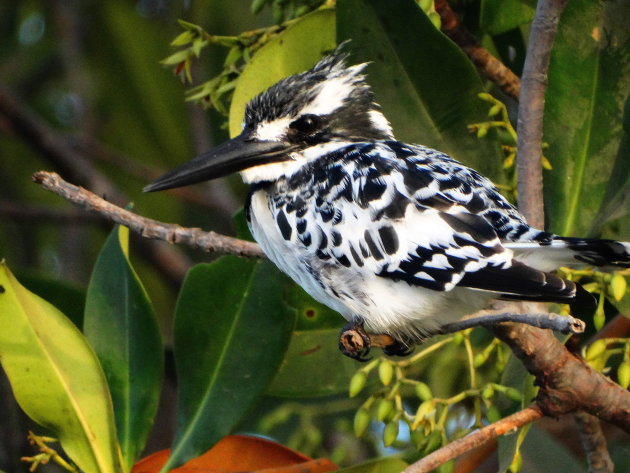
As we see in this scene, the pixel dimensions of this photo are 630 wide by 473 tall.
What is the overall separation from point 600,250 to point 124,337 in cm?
93

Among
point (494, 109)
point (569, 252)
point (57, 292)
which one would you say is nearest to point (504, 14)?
point (494, 109)

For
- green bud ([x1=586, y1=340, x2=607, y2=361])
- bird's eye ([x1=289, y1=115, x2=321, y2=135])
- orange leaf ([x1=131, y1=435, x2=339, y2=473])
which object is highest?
bird's eye ([x1=289, y1=115, x2=321, y2=135])

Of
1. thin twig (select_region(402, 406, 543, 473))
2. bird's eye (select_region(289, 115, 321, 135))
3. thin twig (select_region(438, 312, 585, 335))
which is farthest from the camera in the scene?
bird's eye (select_region(289, 115, 321, 135))

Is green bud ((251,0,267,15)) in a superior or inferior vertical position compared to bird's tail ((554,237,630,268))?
superior

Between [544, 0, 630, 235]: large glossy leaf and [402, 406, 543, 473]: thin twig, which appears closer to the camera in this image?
[402, 406, 543, 473]: thin twig

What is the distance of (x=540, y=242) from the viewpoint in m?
1.79

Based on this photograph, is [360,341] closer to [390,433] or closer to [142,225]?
[390,433]

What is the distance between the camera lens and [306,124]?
225 cm

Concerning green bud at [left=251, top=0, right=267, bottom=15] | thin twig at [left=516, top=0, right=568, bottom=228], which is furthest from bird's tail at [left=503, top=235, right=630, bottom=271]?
green bud at [left=251, top=0, right=267, bottom=15]

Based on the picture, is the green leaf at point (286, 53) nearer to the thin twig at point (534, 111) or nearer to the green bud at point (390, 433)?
the thin twig at point (534, 111)

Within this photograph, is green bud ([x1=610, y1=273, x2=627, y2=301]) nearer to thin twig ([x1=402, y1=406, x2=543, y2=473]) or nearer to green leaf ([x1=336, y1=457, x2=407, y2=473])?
Result: thin twig ([x1=402, y1=406, x2=543, y2=473])

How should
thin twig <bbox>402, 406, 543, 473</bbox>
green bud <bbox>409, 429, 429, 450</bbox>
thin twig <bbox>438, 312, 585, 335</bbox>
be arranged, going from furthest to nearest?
green bud <bbox>409, 429, 429, 450</bbox> → thin twig <bbox>402, 406, 543, 473</bbox> → thin twig <bbox>438, 312, 585, 335</bbox>

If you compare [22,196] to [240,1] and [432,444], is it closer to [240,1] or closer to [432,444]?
[240,1]

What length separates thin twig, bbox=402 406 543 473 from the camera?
1.61 meters
